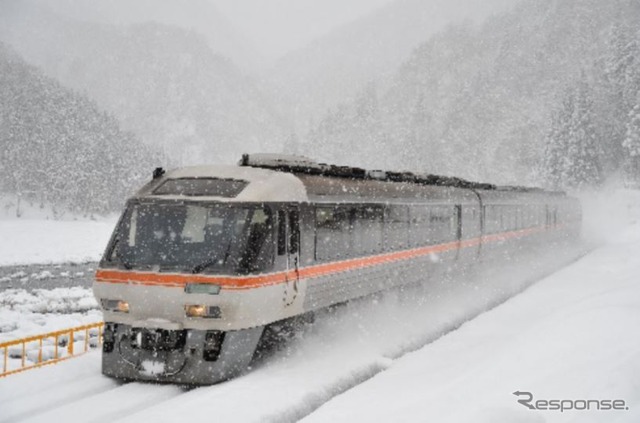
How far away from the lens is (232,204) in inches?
368

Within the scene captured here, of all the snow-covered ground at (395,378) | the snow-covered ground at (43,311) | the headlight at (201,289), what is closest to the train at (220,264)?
the headlight at (201,289)

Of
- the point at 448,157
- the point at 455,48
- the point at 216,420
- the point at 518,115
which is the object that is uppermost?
the point at 455,48

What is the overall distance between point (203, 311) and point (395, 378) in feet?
10.1

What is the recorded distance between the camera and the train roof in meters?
9.67

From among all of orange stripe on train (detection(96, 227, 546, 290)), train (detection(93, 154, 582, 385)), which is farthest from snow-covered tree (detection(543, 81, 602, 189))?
orange stripe on train (detection(96, 227, 546, 290))

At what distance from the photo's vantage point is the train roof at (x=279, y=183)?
9672mm

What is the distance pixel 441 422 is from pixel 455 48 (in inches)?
6692

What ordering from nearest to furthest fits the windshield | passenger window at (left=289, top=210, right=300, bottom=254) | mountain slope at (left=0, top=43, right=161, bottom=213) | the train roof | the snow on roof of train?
1. the windshield
2. the snow on roof of train
3. the train roof
4. passenger window at (left=289, top=210, right=300, bottom=254)
5. mountain slope at (left=0, top=43, right=161, bottom=213)

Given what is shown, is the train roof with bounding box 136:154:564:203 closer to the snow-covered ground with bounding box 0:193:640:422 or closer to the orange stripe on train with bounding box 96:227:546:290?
the orange stripe on train with bounding box 96:227:546:290

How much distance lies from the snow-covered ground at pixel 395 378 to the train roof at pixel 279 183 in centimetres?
236

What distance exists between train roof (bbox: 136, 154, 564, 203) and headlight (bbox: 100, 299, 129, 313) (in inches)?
66.3

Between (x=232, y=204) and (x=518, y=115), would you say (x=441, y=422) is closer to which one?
(x=232, y=204)

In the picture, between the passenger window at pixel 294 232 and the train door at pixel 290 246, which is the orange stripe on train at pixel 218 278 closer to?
the train door at pixel 290 246

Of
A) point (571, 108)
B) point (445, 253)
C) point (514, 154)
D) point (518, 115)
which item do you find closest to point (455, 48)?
point (518, 115)
